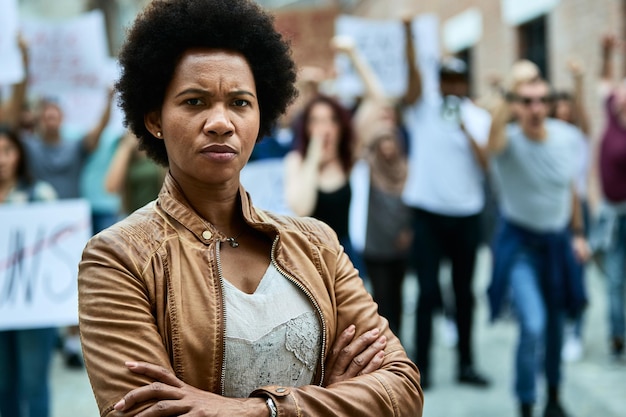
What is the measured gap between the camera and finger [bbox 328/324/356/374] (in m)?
2.31

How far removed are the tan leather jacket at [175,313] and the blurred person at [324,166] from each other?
3437mm

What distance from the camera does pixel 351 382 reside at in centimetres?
220

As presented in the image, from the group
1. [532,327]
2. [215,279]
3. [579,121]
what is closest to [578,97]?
[579,121]

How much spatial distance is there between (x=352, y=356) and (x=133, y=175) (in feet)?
18.8

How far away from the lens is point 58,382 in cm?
700

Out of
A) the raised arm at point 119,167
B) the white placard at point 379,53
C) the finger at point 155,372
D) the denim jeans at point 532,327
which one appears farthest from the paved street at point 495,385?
the finger at point 155,372

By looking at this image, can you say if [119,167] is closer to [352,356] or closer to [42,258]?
[42,258]

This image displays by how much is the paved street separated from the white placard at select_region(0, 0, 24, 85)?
2.38 m

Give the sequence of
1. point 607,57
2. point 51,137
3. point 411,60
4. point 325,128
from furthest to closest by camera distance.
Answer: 1. point 607,57
2. point 51,137
3. point 411,60
4. point 325,128

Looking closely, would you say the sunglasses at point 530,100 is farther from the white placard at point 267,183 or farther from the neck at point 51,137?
the neck at point 51,137

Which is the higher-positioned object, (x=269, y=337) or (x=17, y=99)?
(x=17, y=99)

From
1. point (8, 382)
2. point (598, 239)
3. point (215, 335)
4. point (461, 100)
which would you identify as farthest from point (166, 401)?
point (598, 239)

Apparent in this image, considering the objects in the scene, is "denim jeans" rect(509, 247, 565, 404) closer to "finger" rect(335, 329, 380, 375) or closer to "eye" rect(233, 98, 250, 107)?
"finger" rect(335, 329, 380, 375)

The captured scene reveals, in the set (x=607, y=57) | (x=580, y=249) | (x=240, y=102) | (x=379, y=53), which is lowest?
(x=580, y=249)
